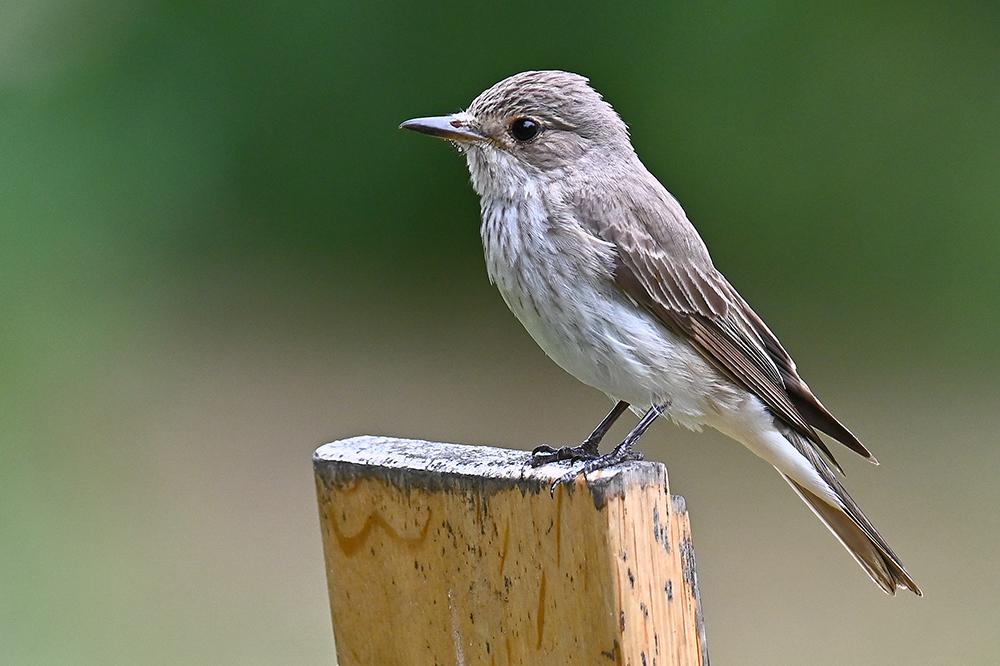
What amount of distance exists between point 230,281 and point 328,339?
0.77 meters

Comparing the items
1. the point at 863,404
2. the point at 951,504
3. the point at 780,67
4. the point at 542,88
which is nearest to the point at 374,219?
the point at 780,67

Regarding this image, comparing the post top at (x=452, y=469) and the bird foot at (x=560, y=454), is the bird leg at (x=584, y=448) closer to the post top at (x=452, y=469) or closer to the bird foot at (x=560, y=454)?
the bird foot at (x=560, y=454)

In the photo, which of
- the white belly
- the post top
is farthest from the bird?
the post top

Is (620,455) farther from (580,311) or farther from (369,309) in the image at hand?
(369,309)

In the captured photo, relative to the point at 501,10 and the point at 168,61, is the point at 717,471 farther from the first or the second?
the point at 168,61

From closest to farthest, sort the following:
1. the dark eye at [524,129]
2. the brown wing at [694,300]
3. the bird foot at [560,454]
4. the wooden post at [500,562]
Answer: the wooden post at [500,562] < the bird foot at [560,454] < the brown wing at [694,300] < the dark eye at [524,129]

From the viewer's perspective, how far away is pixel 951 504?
249 inches

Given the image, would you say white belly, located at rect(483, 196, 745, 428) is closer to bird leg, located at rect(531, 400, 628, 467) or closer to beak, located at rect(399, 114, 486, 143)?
bird leg, located at rect(531, 400, 628, 467)

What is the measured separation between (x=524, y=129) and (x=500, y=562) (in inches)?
69.5

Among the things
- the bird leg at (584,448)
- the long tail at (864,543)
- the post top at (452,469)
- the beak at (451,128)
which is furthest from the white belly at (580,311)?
the post top at (452,469)

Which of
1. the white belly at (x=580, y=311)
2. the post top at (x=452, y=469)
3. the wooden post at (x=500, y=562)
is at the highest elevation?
the white belly at (x=580, y=311)

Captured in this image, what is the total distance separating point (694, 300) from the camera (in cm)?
338

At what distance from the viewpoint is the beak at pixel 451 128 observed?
319cm

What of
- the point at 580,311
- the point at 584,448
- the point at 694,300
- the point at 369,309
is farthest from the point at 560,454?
the point at 369,309
